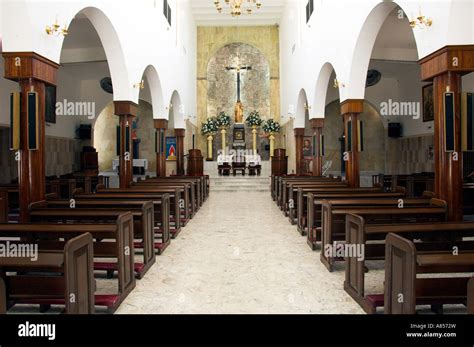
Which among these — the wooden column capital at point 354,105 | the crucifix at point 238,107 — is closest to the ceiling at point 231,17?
the crucifix at point 238,107

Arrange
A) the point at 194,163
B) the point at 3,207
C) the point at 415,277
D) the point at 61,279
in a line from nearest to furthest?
the point at 415,277 < the point at 61,279 < the point at 3,207 < the point at 194,163

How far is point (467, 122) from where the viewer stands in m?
5.58

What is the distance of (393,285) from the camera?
10.5ft

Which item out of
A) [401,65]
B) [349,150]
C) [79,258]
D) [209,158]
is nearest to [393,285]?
[79,258]

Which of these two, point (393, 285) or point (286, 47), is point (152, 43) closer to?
point (286, 47)

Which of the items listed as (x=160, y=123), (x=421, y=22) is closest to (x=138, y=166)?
(x=160, y=123)

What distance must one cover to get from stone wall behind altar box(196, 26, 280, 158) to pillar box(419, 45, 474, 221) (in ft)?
58.1

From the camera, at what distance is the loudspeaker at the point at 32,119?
18.7ft

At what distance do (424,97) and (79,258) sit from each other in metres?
15.2

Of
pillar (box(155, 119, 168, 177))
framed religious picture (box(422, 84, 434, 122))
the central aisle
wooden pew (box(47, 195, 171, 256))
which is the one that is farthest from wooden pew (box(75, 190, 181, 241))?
framed religious picture (box(422, 84, 434, 122))

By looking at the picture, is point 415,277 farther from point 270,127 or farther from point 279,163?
point 270,127

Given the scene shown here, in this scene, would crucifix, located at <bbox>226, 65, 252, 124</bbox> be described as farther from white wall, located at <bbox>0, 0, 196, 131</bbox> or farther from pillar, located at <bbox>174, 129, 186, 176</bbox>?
pillar, located at <bbox>174, 129, 186, 176</bbox>

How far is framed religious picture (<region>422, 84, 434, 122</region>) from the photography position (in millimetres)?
14996

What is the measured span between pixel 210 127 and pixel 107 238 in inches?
721
